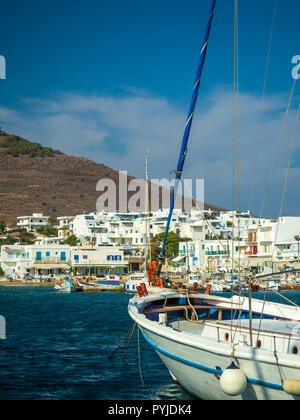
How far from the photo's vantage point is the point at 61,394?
53.6ft

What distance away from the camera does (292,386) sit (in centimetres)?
1052

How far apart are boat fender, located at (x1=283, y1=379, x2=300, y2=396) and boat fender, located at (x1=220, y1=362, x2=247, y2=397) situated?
81 cm

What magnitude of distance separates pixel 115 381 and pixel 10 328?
15430mm

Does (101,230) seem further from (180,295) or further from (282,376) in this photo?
(282,376)

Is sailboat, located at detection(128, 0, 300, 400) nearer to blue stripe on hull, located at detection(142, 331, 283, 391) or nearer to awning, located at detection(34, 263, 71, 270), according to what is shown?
blue stripe on hull, located at detection(142, 331, 283, 391)

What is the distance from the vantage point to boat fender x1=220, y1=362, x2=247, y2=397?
1089 cm

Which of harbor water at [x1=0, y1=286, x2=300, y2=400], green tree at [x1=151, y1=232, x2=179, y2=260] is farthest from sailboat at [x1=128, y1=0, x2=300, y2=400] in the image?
green tree at [x1=151, y1=232, x2=179, y2=260]

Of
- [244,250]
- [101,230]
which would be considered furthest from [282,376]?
[101,230]

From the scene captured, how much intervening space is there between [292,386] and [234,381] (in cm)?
110

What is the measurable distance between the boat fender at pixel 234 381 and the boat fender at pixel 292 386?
81cm

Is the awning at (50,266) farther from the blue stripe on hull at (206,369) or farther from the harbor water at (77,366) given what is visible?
the blue stripe on hull at (206,369)
